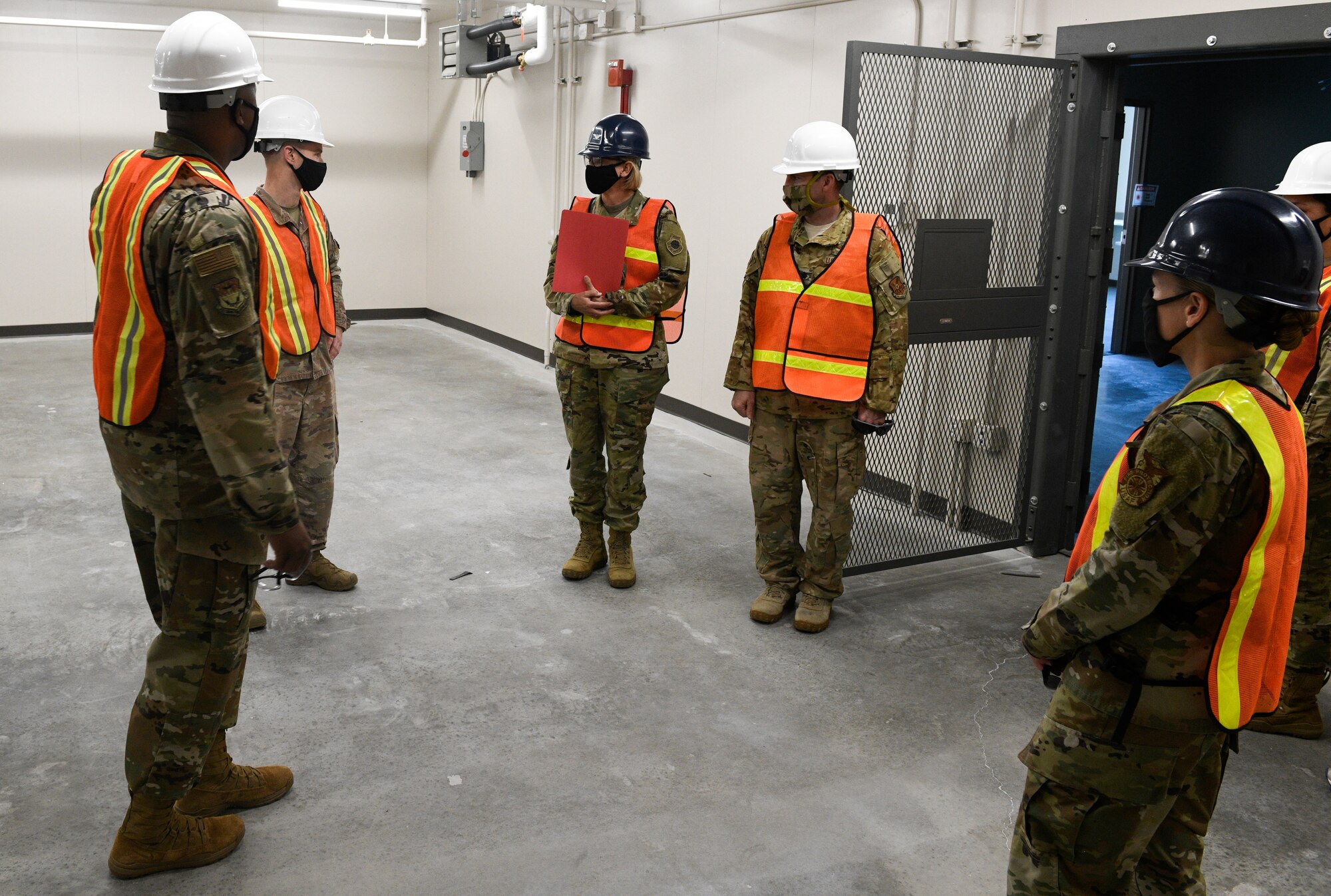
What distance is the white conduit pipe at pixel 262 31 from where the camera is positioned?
28.3 ft

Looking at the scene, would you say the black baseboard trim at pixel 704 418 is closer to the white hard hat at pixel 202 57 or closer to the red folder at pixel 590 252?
the red folder at pixel 590 252

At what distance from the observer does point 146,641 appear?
3.62m

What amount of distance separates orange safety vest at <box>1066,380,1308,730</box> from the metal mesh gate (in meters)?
2.43

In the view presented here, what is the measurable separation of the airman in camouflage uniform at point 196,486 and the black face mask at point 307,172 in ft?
5.46

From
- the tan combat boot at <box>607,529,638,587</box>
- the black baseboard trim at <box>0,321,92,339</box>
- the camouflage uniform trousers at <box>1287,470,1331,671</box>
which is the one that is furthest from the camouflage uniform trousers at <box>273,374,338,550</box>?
the black baseboard trim at <box>0,321,92,339</box>

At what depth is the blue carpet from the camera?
671cm

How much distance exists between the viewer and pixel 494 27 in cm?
866

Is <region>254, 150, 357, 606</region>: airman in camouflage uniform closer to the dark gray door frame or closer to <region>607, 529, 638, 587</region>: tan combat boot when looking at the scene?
<region>607, 529, 638, 587</region>: tan combat boot

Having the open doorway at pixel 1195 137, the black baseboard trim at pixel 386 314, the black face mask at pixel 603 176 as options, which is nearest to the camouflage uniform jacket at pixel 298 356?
the black face mask at pixel 603 176

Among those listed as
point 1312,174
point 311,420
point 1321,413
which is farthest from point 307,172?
point 1321,413

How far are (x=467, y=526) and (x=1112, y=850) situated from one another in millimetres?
3585

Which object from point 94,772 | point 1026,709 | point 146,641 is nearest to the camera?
point 94,772

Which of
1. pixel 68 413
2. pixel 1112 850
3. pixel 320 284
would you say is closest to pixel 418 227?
pixel 68 413

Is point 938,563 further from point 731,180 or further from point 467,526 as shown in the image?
point 731,180
